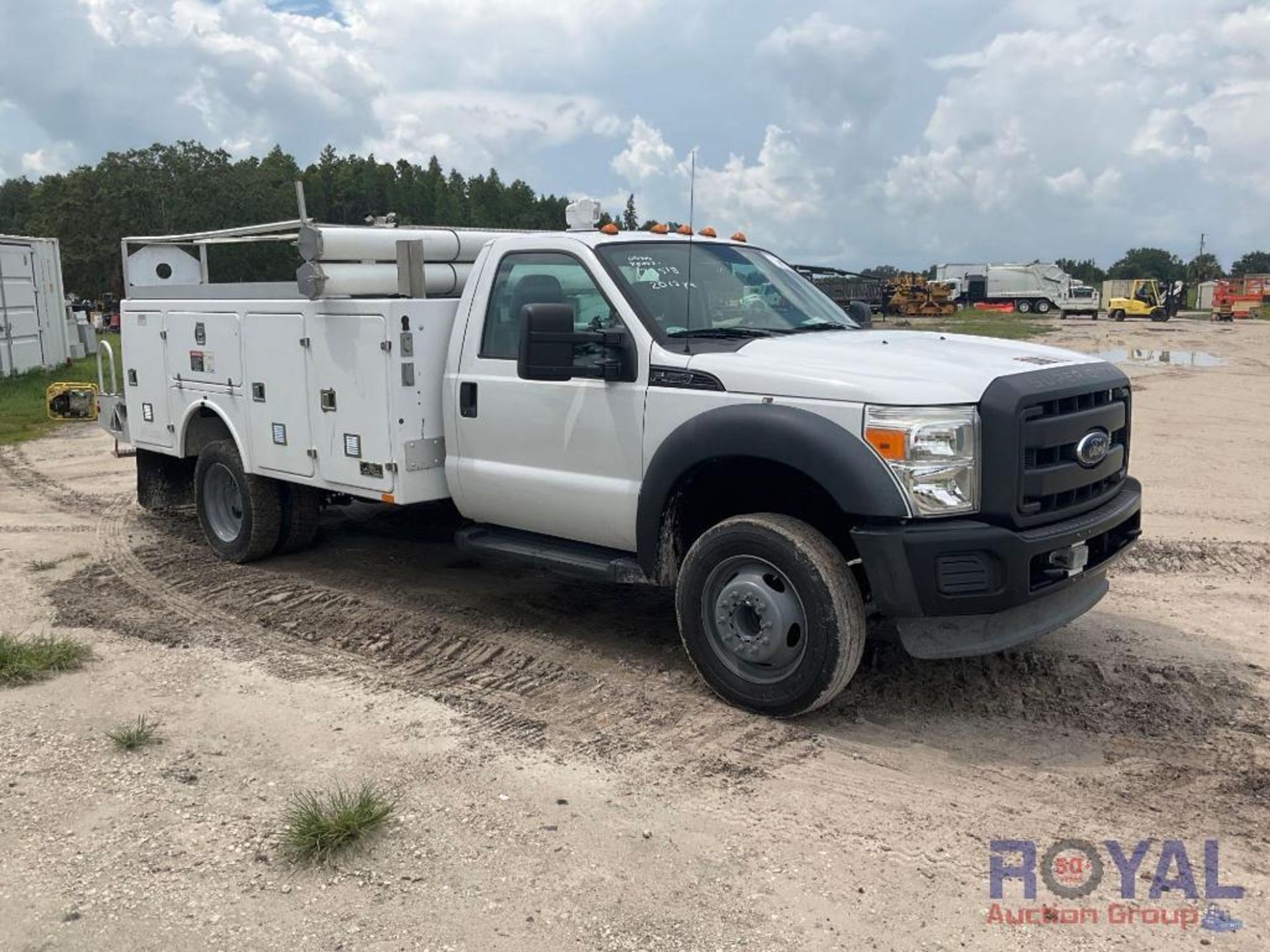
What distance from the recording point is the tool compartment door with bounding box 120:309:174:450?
7.74 meters

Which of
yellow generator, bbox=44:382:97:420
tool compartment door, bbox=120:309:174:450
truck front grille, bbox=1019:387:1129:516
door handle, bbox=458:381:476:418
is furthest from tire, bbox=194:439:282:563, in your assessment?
yellow generator, bbox=44:382:97:420

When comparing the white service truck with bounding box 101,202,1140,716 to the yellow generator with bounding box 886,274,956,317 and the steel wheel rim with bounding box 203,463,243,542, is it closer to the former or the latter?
the steel wheel rim with bounding box 203,463,243,542

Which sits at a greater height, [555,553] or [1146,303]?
[1146,303]

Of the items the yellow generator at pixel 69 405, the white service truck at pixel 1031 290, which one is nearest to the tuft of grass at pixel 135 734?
the yellow generator at pixel 69 405

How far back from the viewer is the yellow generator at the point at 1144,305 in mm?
54562

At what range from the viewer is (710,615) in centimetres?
482

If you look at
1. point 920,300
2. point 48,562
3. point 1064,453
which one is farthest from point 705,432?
point 920,300

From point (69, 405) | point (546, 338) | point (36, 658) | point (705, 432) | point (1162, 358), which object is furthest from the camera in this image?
point (1162, 358)

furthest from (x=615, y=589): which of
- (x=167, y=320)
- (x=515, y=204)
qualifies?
(x=515, y=204)

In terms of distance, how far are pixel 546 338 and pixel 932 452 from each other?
1.77 m

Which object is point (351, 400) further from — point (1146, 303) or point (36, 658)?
point (1146, 303)

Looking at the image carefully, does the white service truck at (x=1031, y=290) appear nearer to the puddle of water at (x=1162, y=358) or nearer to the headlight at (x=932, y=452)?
the puddle of water at (x=1162, y=358)

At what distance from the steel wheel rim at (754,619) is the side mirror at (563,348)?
106 cm

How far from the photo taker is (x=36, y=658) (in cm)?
536
